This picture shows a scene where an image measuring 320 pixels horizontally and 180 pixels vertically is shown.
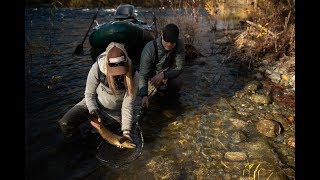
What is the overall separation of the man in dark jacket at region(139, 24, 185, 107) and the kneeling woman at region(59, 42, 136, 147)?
71 cm

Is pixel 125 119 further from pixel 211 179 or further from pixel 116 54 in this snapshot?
pixel 211 179

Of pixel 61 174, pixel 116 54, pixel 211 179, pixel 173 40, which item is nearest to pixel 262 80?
pixel 173 40

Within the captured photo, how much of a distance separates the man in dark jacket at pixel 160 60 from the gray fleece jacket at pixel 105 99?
0.65 m

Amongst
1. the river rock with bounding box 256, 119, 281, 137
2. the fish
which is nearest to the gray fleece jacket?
the fish

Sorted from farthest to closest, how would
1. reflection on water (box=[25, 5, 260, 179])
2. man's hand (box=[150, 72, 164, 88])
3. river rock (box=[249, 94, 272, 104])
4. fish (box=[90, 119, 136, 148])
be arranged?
1. river rock (box=[249, 94, 272, 104])
2. man's hand (box=[150, 72, 164, 88])
3. reflection on water (box=[25, 5, 260, 179])
4. fish (box=[90, 119, 136, 148])

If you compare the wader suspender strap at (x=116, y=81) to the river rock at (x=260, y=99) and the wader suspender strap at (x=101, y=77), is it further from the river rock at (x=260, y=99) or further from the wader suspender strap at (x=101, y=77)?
the river rock at (x=260, y=99)

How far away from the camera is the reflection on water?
4219 millimetres

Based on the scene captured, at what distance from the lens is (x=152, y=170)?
13.8ft

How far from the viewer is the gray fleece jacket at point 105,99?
4234mm

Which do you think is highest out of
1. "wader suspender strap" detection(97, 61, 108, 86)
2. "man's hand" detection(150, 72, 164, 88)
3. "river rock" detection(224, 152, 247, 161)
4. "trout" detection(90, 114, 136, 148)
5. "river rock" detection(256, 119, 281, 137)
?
"wader suspender strap" detection(97, 61, 108, 86)

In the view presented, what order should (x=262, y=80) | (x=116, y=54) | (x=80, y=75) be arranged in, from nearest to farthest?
(x=116, y=54) < (x=262, y=80) < (x=80, y=75)

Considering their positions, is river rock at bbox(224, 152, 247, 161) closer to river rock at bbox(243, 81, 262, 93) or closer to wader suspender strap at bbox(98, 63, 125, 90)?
wader suspender strap at bbox(98, 63, 125, 90)

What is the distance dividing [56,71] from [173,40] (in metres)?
4.67

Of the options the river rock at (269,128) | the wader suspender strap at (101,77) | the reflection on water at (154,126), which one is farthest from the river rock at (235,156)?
the wader suspender strap at (101,77)
